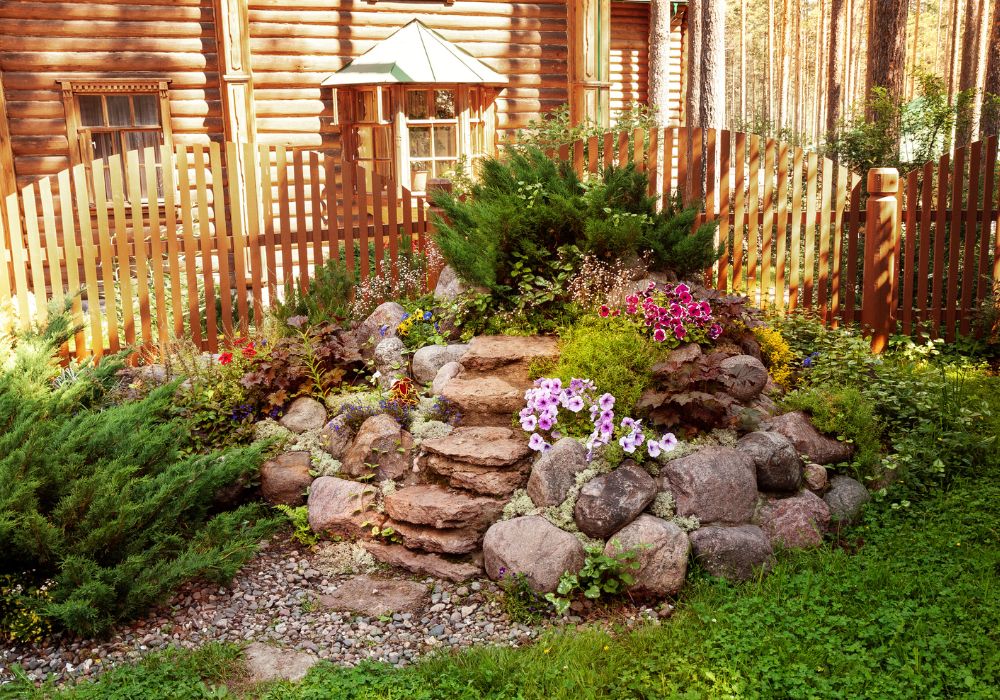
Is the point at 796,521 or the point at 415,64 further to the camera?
the point at 415,64

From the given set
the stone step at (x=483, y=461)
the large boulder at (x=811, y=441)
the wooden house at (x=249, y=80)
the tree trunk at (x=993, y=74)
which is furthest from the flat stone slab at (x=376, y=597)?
the tree trunk at (x=993, y=74)

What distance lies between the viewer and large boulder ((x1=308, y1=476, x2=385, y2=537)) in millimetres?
5414

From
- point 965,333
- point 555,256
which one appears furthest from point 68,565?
point 965,333

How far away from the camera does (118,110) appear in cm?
1196

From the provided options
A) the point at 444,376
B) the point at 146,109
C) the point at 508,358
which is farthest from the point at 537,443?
the point at 146,109

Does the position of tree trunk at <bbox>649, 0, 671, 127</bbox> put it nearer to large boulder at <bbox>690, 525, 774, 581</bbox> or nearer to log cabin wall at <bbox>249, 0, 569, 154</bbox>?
log cabin wall at <bbox>249, 0, 569, 154</bbox>

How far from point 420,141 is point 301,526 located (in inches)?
296

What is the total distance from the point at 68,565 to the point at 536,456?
8.62 feet

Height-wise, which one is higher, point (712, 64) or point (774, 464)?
point (712, 64)

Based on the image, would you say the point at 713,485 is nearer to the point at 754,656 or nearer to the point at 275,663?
the point at 754,656

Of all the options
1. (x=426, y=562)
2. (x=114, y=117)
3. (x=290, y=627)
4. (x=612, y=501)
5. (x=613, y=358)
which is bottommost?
(x=290, y=627)

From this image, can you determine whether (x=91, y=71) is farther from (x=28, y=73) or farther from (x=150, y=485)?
(x=150, y=485)

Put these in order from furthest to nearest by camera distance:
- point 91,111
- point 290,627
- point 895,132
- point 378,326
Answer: point 91,111, point 895,132, point 378,326, point 290,627

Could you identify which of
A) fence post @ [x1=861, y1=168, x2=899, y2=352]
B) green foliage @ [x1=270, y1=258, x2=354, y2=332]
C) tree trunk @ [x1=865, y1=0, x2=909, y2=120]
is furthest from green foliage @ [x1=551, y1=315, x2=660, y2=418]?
tree trunk @ [x1=865, y1=0, x2=909, y2=120]
